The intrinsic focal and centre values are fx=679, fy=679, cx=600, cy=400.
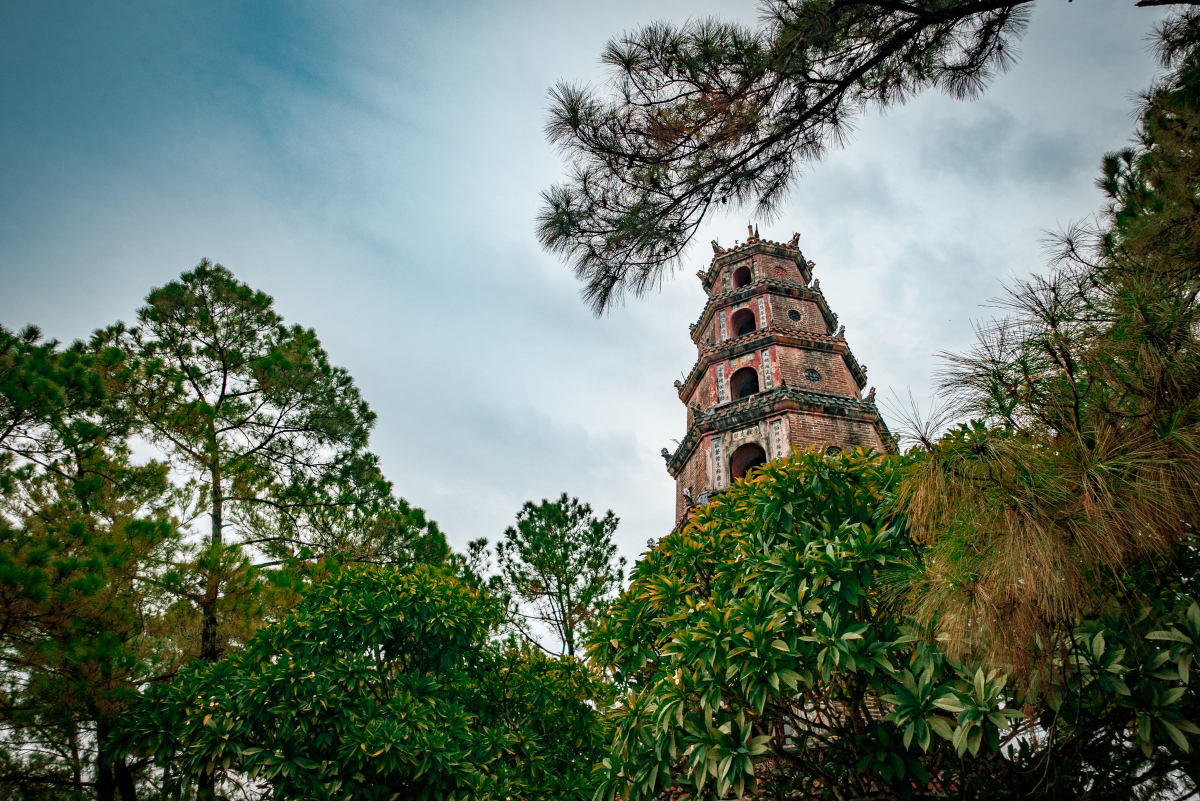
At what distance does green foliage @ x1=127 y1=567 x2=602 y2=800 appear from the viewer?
23.2 feet

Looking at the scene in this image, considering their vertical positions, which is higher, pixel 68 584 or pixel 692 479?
pixel 692 479

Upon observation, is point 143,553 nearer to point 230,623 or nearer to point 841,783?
point 230,623

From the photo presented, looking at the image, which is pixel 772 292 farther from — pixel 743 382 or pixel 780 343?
pixel 743 382

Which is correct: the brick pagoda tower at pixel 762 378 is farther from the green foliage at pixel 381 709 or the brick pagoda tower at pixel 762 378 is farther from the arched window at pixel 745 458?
the green foliage at pixel 381 709

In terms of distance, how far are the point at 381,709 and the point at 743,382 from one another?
12.9 meters

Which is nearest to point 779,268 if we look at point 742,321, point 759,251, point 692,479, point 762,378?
point 759,251

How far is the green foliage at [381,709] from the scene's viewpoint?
278 inches

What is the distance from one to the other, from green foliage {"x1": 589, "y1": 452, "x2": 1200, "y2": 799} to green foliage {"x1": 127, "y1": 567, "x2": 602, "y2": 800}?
1969 mm

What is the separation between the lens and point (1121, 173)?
7.54 meters

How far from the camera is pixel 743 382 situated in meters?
18.1

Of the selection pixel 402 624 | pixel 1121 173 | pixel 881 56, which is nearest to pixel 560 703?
pixel 402 624

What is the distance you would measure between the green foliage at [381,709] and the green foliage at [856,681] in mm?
→ 1969

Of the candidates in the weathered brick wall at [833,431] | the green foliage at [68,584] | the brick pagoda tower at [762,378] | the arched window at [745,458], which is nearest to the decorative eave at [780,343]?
the brick pagoda tower at [762,378]

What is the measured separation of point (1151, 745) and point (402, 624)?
7.36 meters
